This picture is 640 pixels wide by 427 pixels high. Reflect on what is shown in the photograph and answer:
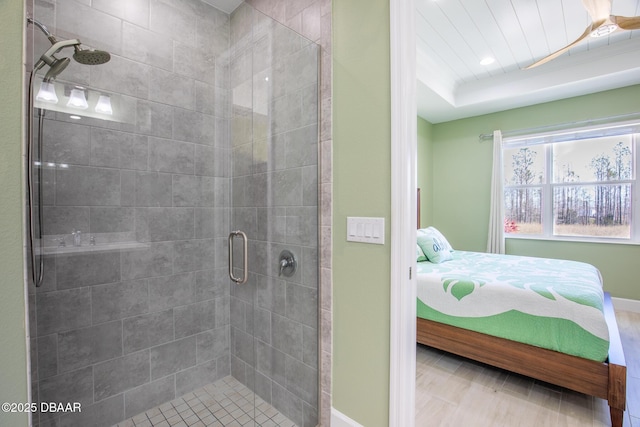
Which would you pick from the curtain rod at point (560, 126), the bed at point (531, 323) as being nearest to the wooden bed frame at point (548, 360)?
the bed at point (531, 323)

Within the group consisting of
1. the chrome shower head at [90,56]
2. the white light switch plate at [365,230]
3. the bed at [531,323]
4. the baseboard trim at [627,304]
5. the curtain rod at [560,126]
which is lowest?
the baseboard trim at [627,304]

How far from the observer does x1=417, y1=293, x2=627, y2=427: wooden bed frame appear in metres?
1.66

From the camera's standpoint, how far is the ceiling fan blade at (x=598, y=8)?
2043 millimetres

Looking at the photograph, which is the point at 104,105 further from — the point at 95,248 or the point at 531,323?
the point at 531,323

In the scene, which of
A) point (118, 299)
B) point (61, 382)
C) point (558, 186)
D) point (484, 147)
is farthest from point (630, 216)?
point (61, 382)

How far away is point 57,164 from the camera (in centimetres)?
134

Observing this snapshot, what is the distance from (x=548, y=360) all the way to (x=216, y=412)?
6.96 ft

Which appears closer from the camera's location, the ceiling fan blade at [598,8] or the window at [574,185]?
the ceiling fan blade at [598,8]

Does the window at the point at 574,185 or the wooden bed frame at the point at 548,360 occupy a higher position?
the window at the point at 574,185

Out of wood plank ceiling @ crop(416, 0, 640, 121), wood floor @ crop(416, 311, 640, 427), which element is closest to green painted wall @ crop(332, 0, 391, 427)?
wood floor @ crop(416, 311, 640, 427)

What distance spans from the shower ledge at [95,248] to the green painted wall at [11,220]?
2.27 ft

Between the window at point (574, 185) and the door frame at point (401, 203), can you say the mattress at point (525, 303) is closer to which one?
the door frame at point (401, 203)

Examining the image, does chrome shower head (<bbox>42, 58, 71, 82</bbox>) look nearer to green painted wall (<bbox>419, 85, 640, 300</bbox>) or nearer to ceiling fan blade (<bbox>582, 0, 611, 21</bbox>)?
ceiling fan blade (<bbox>582, 0, 611, 21</bbox>)

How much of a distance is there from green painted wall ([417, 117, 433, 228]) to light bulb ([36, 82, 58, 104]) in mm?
4452
